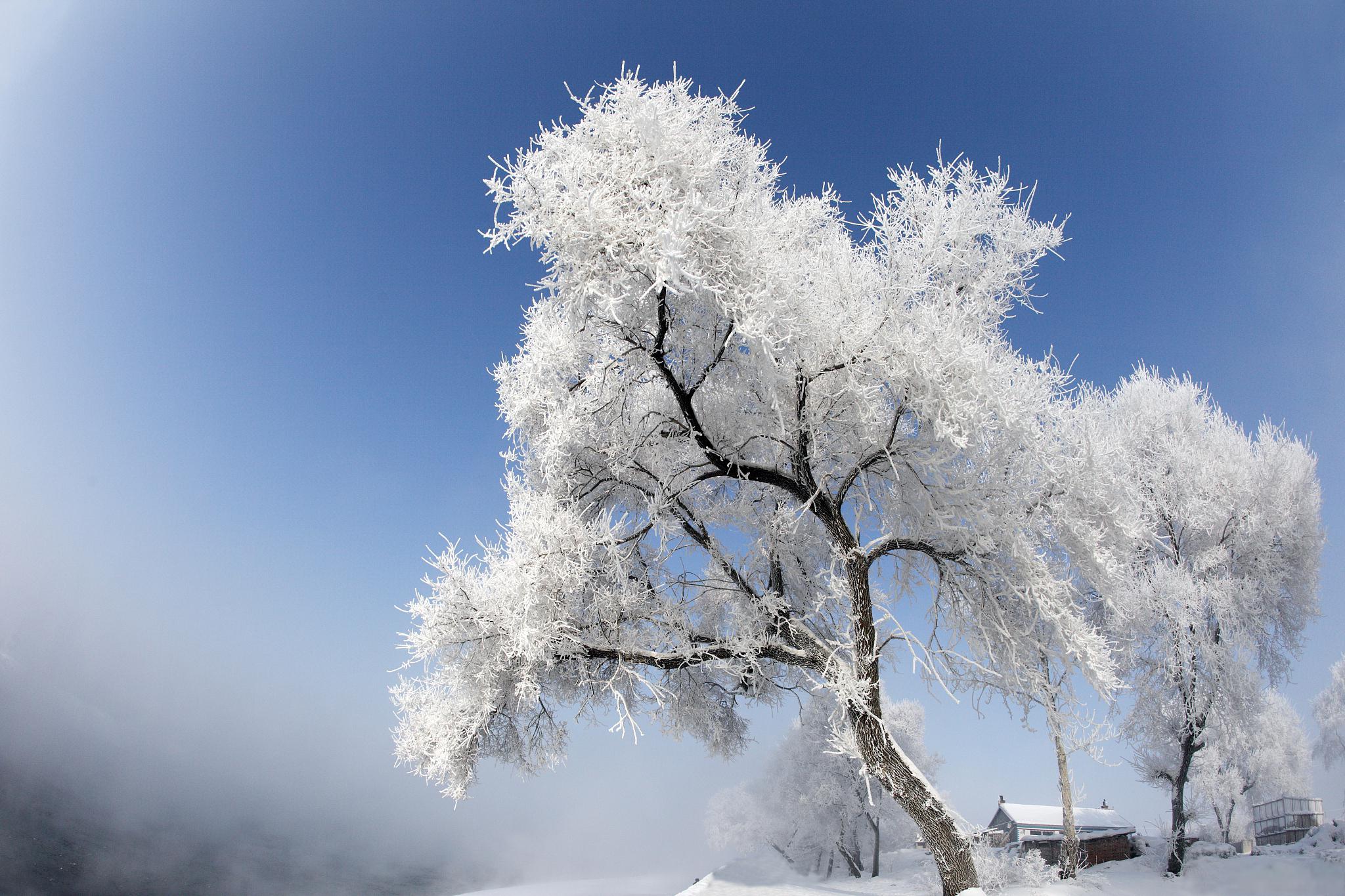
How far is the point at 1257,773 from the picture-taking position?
20.7 metres

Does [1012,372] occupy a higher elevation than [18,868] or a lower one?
higher

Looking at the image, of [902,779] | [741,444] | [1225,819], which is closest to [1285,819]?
[1225,819]

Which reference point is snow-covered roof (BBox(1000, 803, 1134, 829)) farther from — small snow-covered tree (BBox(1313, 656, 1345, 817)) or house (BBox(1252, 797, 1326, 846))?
small snow-covered tree (BBox(1313, 656, 1345, 817))

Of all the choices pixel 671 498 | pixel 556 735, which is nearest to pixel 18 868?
pixel 556 735

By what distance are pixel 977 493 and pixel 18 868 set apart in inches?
648

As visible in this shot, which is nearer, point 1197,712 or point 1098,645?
point 1098,645

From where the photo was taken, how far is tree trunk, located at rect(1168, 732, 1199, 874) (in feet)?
38.0

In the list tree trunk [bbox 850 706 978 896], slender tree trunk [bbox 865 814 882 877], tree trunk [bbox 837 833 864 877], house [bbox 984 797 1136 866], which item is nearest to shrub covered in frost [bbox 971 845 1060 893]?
tree trunk [bbox 850 706 978 896]

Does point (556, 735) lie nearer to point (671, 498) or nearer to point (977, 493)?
point (671, 498)

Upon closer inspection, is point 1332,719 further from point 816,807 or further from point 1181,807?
point 816,807

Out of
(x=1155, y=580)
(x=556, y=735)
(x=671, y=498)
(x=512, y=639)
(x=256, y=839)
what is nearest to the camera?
(x=512, y=639)

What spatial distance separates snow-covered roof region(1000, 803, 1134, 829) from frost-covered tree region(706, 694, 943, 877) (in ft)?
12.2

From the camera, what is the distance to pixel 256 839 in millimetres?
22312

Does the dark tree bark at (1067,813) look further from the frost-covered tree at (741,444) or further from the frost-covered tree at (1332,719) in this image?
the frost-covered tree at (1332,719)
